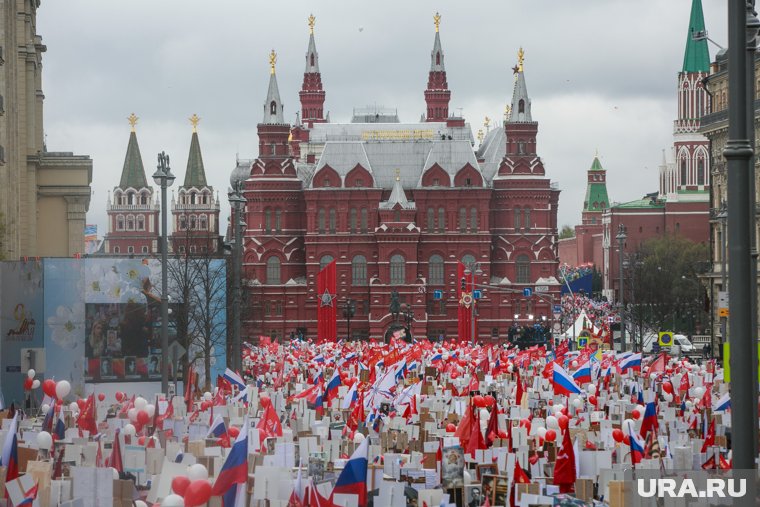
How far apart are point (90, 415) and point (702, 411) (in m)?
11.4

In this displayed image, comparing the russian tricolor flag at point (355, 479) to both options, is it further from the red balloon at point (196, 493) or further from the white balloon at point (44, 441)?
the white balloon at point (44, 441)

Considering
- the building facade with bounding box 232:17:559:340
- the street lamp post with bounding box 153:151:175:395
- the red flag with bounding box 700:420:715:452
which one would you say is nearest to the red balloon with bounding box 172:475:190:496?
the red flag with bounding box 700:420:715:452

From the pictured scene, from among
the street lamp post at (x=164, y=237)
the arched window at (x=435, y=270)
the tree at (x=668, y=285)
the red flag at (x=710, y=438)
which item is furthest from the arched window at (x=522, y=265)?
the red flag at (x=710, y=438)

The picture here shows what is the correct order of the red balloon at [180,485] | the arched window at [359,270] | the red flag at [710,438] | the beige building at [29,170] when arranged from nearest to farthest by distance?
the red balloon at [180,485]
the red flag at [710,438]
the beige building at [29,170]
the arched window at [359,270]

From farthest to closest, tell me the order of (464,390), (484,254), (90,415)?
(484,254) → (464,390) → (90,415)

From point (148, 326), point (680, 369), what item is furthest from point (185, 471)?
point (680, 369)

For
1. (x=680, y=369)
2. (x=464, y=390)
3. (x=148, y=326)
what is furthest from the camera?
(x=680, y=369)

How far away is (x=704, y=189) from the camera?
167 m

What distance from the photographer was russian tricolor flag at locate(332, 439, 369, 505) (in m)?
17.0

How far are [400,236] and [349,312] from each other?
9546 millimetres

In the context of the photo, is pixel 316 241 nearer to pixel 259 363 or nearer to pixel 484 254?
pixel 484 254

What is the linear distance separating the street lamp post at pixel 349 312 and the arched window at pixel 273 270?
17.9ft

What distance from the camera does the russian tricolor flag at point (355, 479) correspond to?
1700cm

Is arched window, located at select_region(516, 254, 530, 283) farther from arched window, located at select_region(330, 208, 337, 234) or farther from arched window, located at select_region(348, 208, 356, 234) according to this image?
arched window, located at select_region(330, 208, 337, 234)
